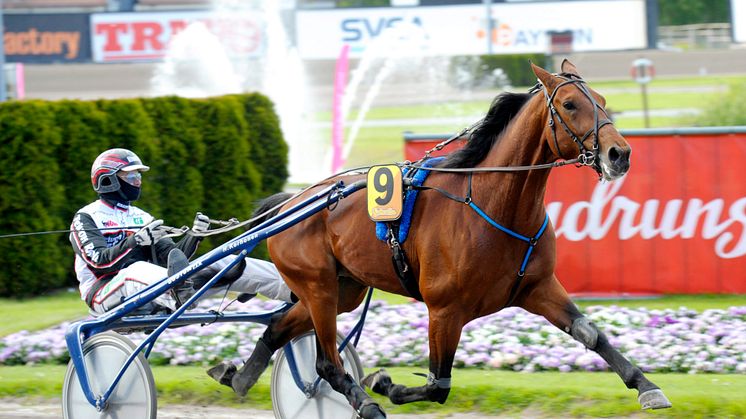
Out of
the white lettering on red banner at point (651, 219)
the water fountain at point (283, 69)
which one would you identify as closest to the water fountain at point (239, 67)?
the water fountain at point (283, 69)

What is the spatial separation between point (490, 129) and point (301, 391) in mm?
1786

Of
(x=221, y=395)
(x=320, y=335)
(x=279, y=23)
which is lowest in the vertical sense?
(x=221, y=395)

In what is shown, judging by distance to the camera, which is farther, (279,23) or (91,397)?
(279,23)

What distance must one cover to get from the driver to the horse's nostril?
219 cm

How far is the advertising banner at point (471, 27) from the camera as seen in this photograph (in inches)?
1239

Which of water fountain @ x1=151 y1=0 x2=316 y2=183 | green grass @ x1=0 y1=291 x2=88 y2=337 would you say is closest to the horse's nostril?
green grass @ x1=0 y1=291 x2=88 y2=337

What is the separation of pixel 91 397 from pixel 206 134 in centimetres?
566

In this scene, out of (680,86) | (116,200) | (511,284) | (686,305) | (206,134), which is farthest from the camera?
(680,86)

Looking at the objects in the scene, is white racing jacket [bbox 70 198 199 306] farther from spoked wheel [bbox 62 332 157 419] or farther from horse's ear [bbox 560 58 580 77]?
horse's ear [bbox 560 58 580 77]

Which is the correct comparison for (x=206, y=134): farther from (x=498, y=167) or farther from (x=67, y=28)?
(x=67, y=28)

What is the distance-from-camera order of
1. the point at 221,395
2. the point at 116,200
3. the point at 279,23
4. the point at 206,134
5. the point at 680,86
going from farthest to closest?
the point at 279,23
the point at 680,86
the point at 206,134
the point at 221,395
the point at 116,200

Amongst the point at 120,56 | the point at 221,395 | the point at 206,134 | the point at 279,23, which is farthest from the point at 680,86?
the point at 221,395

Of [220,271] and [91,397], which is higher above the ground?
[220,271]

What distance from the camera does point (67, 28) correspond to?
107 feet
